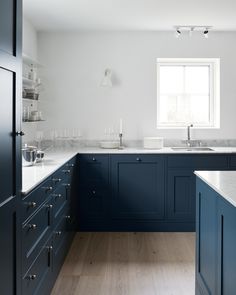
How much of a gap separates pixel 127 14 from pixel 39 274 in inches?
110

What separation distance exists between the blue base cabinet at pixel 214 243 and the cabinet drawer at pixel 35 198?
1006mm

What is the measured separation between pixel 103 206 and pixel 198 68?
2.17 m

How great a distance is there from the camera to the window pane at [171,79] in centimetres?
505

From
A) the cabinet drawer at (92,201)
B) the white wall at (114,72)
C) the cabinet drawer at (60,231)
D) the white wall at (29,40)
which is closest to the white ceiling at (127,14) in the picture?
the white wall at (29,40)

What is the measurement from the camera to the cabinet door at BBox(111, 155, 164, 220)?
431 centimetres

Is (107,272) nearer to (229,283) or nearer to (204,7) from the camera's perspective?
(229,283)

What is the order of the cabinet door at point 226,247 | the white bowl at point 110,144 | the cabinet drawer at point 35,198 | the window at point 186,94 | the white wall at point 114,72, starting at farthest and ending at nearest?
1. the window at point 186,94
2. the white wall at point 114,72
3. the white bowl at point 110,144
4. the cabinet drawer at point 35,198
5. the cabinet door at point 226,247

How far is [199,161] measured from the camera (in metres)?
4.31

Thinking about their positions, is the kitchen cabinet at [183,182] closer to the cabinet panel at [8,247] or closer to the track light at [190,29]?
the track light at [190,29]

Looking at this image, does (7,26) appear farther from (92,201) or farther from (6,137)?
(92,201)

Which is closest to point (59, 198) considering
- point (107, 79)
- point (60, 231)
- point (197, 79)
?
point (60, 231)

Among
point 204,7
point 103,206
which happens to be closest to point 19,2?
point 204,7

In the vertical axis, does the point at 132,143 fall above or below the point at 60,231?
above

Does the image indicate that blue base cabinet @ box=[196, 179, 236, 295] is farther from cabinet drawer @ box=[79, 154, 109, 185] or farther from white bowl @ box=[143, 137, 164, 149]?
white bowl @ box=[143, 137, 164, 149]
